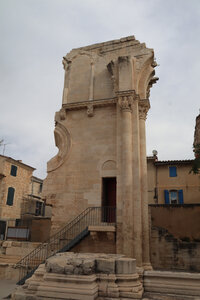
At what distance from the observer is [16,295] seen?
5668mm

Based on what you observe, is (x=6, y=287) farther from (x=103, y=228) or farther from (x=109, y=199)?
(x=109, y=199)

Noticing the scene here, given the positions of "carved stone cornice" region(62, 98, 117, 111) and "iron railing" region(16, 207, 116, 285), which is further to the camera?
"carved stone cornice" region(62, 98, 117, 111)

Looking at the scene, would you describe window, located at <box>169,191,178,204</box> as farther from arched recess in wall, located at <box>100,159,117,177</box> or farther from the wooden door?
arched recess in wall, located at <box>100,159,117,177</box>

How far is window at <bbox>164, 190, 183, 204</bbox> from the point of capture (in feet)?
73.0

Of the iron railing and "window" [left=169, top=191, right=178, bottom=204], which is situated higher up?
"window" [left=169, top=191, right=178, bottom=204]

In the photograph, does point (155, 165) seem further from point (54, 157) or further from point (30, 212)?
point (30, 212)

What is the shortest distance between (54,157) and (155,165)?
12.3 metres

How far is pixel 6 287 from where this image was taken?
34.7 ft

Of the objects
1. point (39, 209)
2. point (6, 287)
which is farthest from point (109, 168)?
point (39, 209)

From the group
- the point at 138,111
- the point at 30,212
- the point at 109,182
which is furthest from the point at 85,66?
the point at 30,212

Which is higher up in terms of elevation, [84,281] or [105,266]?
[105,266]

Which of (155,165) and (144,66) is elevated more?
→ (144,66)

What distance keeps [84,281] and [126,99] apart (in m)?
9.65

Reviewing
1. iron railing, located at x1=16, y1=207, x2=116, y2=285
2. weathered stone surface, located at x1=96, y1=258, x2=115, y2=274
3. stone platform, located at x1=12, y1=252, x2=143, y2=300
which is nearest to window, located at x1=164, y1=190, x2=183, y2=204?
iron railing, located at x1=16, y1=207, x2=116, y2=285
